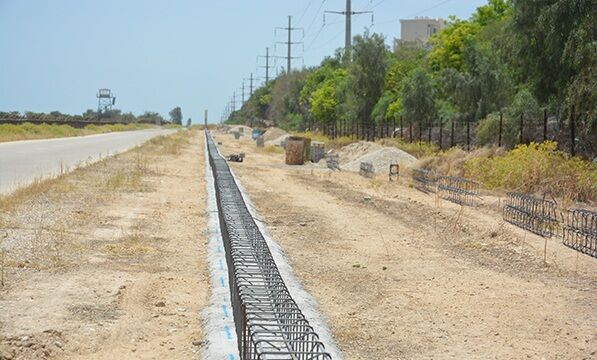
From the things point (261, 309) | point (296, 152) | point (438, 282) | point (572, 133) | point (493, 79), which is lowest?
point (438, 282)

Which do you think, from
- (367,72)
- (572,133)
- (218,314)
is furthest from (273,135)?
(218,314)

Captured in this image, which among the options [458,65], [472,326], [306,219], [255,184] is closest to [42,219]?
[306,219]

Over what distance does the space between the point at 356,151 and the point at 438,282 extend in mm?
29906

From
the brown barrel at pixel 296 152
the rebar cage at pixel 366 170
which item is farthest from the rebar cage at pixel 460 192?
the brown barrel at pixel 296 152

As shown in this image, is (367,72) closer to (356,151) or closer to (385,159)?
→ (356,151)

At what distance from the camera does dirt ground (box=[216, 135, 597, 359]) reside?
6742 mm

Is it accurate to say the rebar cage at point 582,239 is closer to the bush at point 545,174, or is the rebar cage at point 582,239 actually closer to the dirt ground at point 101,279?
the dirt ground at point 101,279

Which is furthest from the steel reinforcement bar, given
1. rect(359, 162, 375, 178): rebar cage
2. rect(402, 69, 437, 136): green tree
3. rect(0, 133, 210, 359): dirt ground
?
rect(402, 69, 437, 136): green tree

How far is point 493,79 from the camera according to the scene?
34.4 metres

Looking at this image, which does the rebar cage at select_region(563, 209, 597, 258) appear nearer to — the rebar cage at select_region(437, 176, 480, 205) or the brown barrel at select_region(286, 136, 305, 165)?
the rebar cage at select_region(437, 176, 480, 205)

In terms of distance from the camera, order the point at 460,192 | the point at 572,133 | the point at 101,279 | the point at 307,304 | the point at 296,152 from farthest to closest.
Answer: the point at 296,152
the point at 572,133
the point at 460,192
the point at 101,279
the point at 307,304

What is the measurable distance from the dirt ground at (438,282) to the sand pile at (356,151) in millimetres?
18944

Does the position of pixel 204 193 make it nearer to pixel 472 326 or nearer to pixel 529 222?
pixel 529 222

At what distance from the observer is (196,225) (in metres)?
13.7
